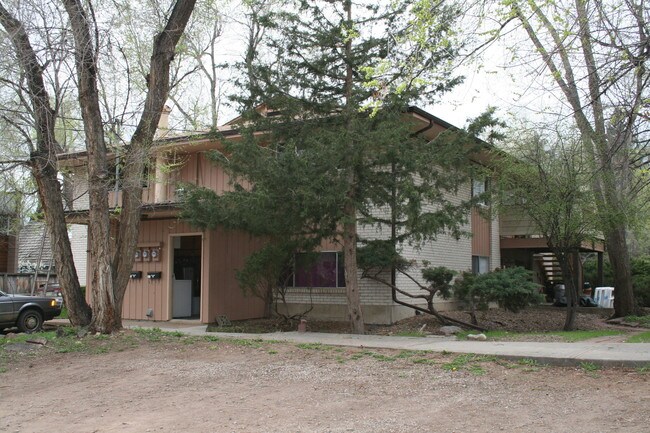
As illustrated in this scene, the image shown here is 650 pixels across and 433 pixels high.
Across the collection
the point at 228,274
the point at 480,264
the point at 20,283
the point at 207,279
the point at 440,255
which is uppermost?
the point at 440,255

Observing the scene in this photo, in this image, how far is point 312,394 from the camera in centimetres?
795

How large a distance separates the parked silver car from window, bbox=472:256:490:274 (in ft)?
44.3

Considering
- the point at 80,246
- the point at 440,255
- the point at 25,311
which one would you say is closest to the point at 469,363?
the point at 440,255

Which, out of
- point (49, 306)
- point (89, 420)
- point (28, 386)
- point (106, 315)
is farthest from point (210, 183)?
point (89, 420)

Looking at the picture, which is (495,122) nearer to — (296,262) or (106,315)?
(296,262)

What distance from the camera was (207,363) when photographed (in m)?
10.2

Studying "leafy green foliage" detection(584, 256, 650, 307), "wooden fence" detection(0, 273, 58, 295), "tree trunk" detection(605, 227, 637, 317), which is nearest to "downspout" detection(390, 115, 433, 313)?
"tree trunk" detection(605, 227, 637, 317)

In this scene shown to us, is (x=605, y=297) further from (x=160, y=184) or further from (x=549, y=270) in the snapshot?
(x=160, y=184)

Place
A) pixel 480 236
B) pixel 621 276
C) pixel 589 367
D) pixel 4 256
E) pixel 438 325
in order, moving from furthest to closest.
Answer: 1. pixel 4 256
2. pixel 480 236
3. pixel 621 276
4. pixel 438 325
5. pixel 589 367

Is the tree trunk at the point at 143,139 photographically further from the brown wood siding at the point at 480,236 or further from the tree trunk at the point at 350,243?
the brown wood siding at the point at 480,236

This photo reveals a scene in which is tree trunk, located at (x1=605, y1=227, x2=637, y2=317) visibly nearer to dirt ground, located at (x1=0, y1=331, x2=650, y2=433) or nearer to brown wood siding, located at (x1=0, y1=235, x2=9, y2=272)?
dirt ground, located at (x1=0, y1=331, x2=650, y2=433)

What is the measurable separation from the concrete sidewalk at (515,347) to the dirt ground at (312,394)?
30 centimetres

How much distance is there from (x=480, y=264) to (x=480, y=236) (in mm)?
1009

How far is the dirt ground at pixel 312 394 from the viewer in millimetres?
6531
